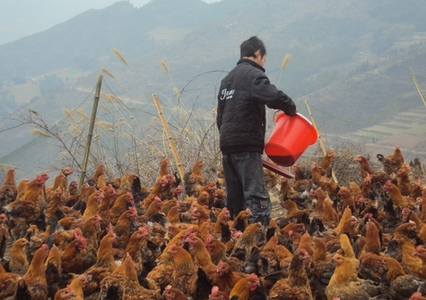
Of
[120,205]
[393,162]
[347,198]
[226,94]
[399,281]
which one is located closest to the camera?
[399,281]

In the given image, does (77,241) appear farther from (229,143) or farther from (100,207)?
(229,143)

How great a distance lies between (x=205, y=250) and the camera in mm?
4656

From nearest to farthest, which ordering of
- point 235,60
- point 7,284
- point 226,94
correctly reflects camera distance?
1. point 7,284
2. point 226,94
3. point 235,60

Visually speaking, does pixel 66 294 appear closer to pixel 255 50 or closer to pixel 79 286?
pixel 79 286

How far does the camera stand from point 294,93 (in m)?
29.6

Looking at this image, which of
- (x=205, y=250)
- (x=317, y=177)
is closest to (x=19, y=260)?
(x=205, y=250)

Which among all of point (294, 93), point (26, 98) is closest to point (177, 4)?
point (26, 98)

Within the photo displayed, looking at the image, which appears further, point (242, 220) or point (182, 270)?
point (242, 220)

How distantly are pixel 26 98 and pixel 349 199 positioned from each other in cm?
3983

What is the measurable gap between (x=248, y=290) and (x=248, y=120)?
2404mm

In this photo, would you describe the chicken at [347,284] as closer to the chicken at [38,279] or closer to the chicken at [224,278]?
the chicken at [224,278]

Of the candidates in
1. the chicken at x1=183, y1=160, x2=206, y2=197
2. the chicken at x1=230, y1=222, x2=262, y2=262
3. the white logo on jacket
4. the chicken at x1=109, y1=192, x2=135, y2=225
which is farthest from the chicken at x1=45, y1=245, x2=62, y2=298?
the chicken at x1=183, y1=160, x2=206, y2=197

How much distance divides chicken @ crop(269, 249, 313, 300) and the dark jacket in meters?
1.95

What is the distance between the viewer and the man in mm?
5898
